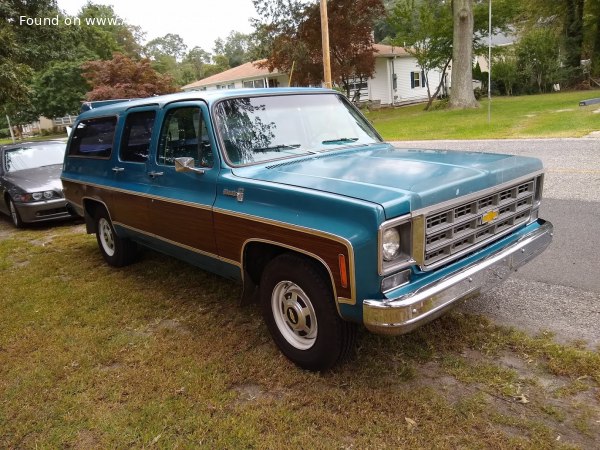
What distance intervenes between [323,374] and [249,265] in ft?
3.18

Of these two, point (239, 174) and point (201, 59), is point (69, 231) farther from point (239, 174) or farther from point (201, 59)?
point (201, 59)

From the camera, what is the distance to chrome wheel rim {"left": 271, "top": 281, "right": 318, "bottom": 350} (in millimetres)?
3275

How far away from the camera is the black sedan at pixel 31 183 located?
8.51 metres

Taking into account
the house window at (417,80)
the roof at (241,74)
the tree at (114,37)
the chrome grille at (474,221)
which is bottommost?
the chrome grille at (474,221)

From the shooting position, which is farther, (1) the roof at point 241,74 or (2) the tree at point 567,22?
(1) the roof at point 241,74

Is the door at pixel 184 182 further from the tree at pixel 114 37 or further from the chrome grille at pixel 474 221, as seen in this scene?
the tree at pixel 114 37

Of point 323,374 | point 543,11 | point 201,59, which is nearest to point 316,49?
point 543,11

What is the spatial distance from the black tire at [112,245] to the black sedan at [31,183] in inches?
93.2

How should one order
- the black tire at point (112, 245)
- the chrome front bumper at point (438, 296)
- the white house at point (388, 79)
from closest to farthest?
the chrome front bumper at point (438, 296) < the black tire at point (112, 245) < the white house at point (388, 79)

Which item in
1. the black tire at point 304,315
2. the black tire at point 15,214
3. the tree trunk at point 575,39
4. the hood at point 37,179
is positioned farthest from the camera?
Result: the tree trunk at point 575,39

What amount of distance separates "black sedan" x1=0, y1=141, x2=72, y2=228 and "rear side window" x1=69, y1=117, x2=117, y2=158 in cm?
231

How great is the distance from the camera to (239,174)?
360 cm

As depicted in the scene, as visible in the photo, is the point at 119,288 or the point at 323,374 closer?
the point at 323,374

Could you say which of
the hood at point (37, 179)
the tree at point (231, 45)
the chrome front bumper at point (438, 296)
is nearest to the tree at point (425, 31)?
the hood at point (37, 179)
